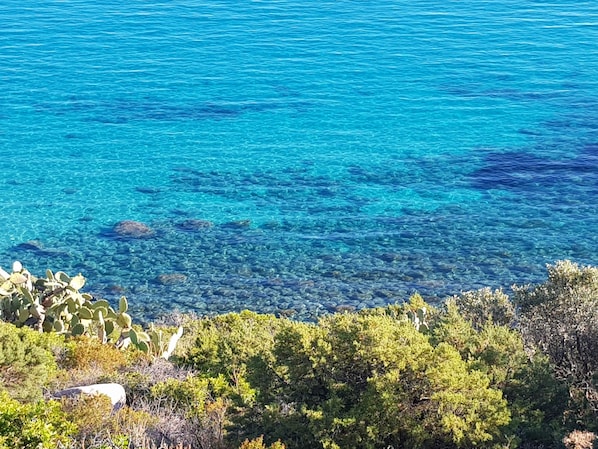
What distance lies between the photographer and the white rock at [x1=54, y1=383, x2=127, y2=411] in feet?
31.2

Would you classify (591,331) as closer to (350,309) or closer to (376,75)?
(350,309)

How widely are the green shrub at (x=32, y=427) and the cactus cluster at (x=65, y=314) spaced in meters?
4.84

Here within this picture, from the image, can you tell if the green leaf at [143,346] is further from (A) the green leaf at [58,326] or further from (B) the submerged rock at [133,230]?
(B) the submerged rock at [133,230]

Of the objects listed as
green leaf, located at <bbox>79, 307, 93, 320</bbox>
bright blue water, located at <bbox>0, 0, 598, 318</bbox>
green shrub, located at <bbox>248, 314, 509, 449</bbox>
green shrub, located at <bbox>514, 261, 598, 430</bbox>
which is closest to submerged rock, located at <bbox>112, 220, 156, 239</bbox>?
Answer: bright blue water, located at <bbox>0, 0, 598, 318</bbox>

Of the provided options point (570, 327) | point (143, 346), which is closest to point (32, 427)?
point (143, 346)

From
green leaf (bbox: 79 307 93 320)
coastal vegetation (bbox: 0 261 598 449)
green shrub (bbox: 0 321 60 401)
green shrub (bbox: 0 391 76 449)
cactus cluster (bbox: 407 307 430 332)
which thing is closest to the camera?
green shrub (bbox: 0 391 76 449)

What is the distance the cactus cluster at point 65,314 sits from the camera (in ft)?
41.8

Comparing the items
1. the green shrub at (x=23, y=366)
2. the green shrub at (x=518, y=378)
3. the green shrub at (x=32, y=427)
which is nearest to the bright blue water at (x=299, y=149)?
the green shrub at (x=518, y=378)

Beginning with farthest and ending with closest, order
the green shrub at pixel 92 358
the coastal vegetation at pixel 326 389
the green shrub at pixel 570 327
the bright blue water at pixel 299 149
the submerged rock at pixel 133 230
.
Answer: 1. the submerged rock at pixel 133 230
2. the bright blue water at pixel 299 149
3. the green shrub at pixel 92 358
4. the green shrub at pixel 570 327
5. the coastal vegetation at pixel 326 389

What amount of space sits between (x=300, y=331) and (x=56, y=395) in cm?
316

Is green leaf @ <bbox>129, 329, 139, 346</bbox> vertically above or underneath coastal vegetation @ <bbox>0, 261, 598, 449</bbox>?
underneath

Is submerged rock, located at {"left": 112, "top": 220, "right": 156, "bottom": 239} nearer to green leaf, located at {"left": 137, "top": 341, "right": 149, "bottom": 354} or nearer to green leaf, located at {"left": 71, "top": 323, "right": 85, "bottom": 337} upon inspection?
green leaf, located at {"left": 71, "top": 323, "right": 85, "bottom": 337}

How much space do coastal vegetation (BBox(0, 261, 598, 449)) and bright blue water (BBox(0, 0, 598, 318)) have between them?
28.8 ft

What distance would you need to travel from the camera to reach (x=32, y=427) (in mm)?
7125
